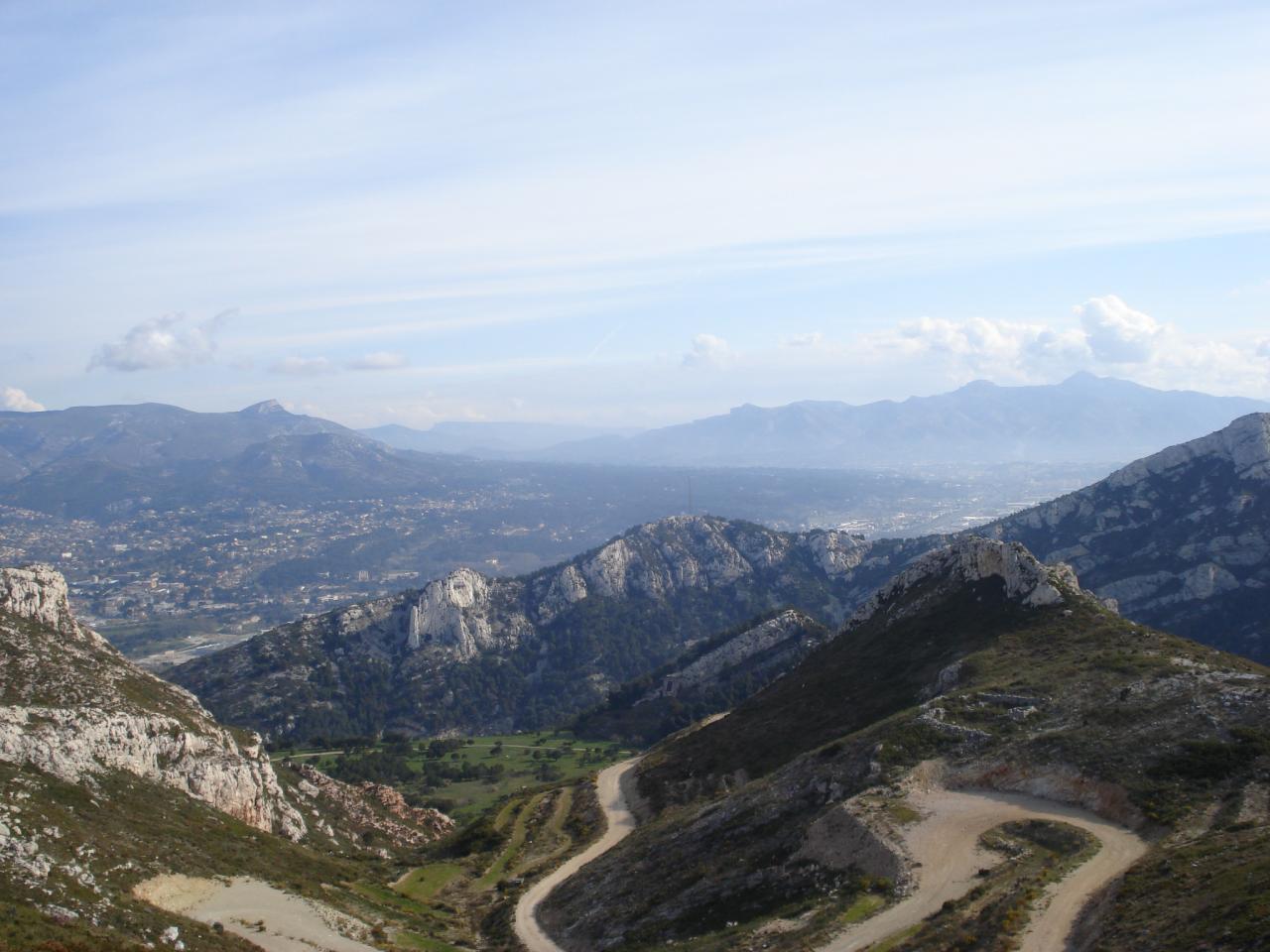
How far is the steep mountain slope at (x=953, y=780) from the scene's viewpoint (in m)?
49.2

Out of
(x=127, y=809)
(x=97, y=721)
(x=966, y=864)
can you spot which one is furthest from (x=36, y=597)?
(x=966, y=864)

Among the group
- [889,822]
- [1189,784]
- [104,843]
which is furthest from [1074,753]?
[104,843]

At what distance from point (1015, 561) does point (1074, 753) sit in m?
46.5

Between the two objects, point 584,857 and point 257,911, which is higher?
point 257,911

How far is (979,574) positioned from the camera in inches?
4279

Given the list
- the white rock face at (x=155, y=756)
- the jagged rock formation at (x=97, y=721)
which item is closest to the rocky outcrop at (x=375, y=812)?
the jagged rock formation at (x=97, y=721)

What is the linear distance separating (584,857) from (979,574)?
185 ft

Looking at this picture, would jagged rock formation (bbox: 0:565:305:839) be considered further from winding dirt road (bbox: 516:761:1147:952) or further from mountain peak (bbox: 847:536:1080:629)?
mountain peak (bbox: 847:536:1080:629)

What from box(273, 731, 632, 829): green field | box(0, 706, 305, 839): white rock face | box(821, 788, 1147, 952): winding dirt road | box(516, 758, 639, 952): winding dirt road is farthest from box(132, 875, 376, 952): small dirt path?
box(273, 731, 632, 829): green field

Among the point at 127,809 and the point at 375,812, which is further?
the point at 375,812

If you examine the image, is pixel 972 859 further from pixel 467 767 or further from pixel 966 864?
pixel 467 767

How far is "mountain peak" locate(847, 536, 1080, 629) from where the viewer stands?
325 ft

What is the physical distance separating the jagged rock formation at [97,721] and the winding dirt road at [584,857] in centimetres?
3353

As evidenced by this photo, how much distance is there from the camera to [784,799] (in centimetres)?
6681
